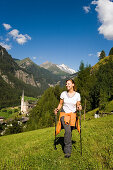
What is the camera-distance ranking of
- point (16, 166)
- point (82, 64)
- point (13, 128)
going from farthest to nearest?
point (13, 128), point (82, 64), point (16, 166)

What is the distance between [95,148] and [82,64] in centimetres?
2646

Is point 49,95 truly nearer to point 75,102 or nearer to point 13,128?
point 13,128

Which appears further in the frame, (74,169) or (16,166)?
(16,166)

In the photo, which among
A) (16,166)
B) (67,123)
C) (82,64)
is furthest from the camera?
(82,64)

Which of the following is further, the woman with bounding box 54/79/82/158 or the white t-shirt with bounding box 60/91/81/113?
the white t-shirt with bounding box 60/91/81/113

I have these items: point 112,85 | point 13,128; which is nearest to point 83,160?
point 13,128

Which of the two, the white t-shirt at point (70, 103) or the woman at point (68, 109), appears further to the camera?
the white t-shirt at point (70, 103)

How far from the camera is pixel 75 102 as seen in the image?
5.89 m

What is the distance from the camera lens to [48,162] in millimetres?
5312

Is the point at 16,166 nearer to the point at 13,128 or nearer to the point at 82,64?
the point at 82,64

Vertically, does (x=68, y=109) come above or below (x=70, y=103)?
below

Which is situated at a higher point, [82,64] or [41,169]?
[82,64]

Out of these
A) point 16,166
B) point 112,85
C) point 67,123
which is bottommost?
point 16,166

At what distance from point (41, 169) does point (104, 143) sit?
3.88 metres
